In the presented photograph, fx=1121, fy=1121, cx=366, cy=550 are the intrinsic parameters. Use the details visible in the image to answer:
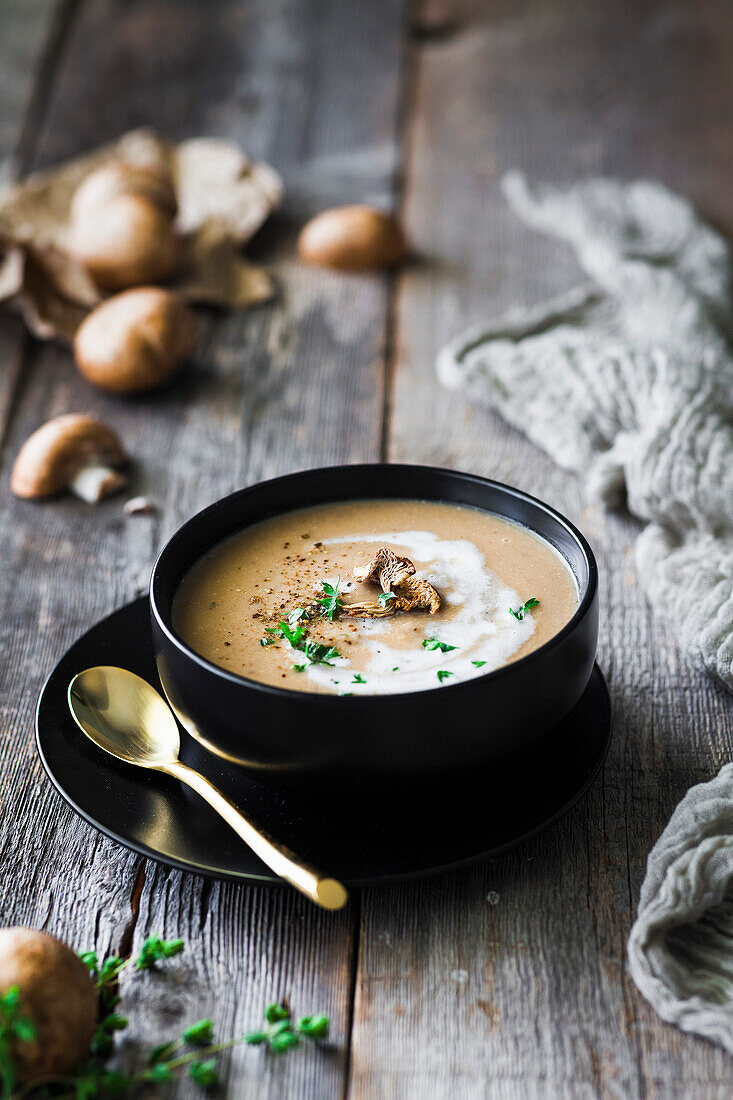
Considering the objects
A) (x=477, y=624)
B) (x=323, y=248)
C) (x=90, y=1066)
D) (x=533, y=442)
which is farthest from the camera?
(x=323, y=248)

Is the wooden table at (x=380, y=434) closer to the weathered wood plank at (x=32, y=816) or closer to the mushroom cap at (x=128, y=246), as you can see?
the weathered wood plank at (x=32, y=816)

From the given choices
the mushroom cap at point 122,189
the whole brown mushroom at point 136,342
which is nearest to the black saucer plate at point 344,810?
the whole brown mushroom at point 136,342

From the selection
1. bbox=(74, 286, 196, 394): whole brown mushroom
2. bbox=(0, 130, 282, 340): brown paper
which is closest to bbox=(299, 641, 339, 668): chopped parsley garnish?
bbox=(74, 286, 196, 394): whole brown mushroom

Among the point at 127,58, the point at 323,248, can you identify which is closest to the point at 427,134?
the point at 323,248

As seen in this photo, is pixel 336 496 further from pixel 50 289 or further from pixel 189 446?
pixel 50 289

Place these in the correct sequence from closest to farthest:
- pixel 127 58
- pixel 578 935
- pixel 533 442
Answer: pixel 578 935, pixel 533 442, pixel 127 58

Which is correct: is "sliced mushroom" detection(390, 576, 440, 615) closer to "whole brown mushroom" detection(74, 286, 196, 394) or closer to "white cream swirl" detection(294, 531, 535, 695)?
"white cream swirl" detection(294, 531, 535, 695)
